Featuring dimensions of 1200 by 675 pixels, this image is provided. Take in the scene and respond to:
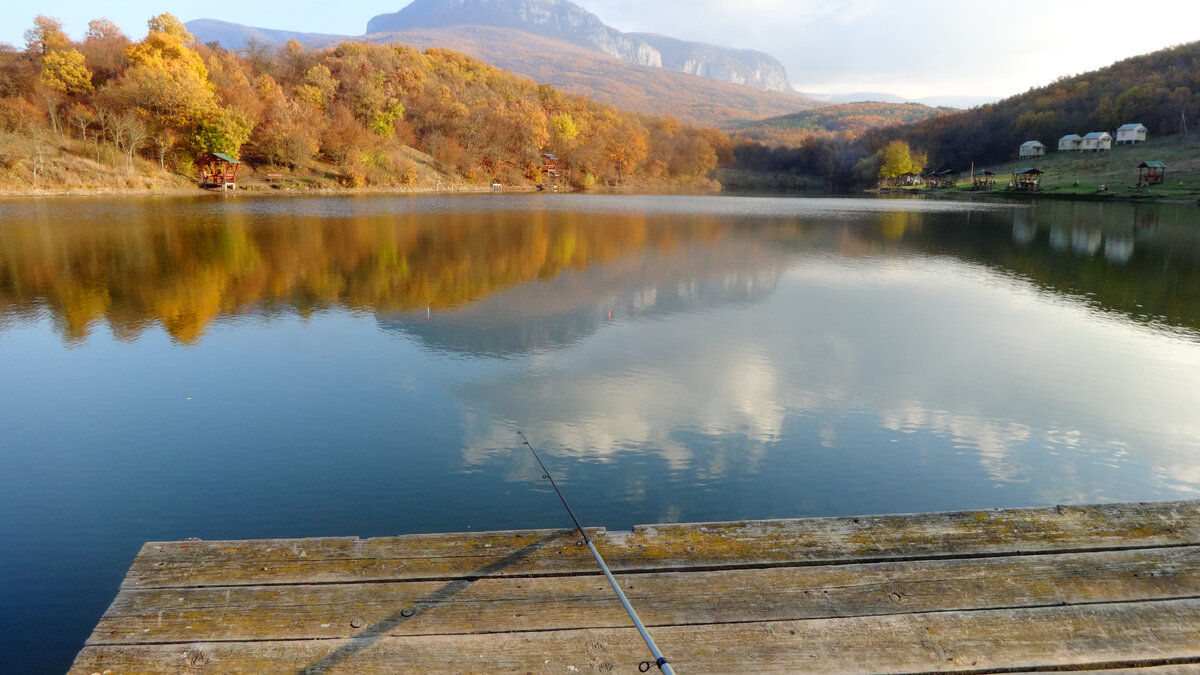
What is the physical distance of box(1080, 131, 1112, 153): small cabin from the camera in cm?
8400

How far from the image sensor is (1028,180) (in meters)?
73.0

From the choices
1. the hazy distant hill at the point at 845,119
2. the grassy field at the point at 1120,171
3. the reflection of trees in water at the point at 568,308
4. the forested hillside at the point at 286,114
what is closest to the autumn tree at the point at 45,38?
the forested hillside at the point at 286,114

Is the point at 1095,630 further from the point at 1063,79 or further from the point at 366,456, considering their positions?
the point at 1063,79

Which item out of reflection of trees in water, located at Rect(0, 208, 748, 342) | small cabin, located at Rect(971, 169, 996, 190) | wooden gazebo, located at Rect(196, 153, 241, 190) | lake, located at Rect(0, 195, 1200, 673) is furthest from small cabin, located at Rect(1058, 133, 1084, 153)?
wooden gazebo, located at Rect(196, 153, 241, 190)

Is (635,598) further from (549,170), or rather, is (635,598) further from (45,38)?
(549,170)

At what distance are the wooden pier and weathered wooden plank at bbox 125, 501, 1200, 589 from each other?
1 centimetres

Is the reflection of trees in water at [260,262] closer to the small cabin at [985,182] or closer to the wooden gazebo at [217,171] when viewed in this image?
the wooden gazebo at [217,171]

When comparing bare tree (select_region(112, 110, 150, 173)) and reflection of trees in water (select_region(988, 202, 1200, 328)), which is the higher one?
bare tree (select_region(112, 110, 150, 173))

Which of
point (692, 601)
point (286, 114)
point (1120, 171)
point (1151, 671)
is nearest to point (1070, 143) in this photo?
point (1120, 171)

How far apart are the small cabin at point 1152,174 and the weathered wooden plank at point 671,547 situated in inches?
2783

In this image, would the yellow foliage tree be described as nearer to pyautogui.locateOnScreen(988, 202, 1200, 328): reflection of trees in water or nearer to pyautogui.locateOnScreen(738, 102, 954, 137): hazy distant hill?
pyautogui.locateOnScreen(988, 202, 1200, 328): reflection of trees in water

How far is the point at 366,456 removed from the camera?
7.13 meters

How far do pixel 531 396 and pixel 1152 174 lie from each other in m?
75.8

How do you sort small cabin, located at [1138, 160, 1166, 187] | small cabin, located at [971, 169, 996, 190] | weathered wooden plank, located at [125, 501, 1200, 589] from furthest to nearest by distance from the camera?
small cabin, located at [971, 169, 996, 190] < small cabin, located at [1138, 160, 1166, 187] < weathered wooden plank, located at [125, 501, 1200, 589]
